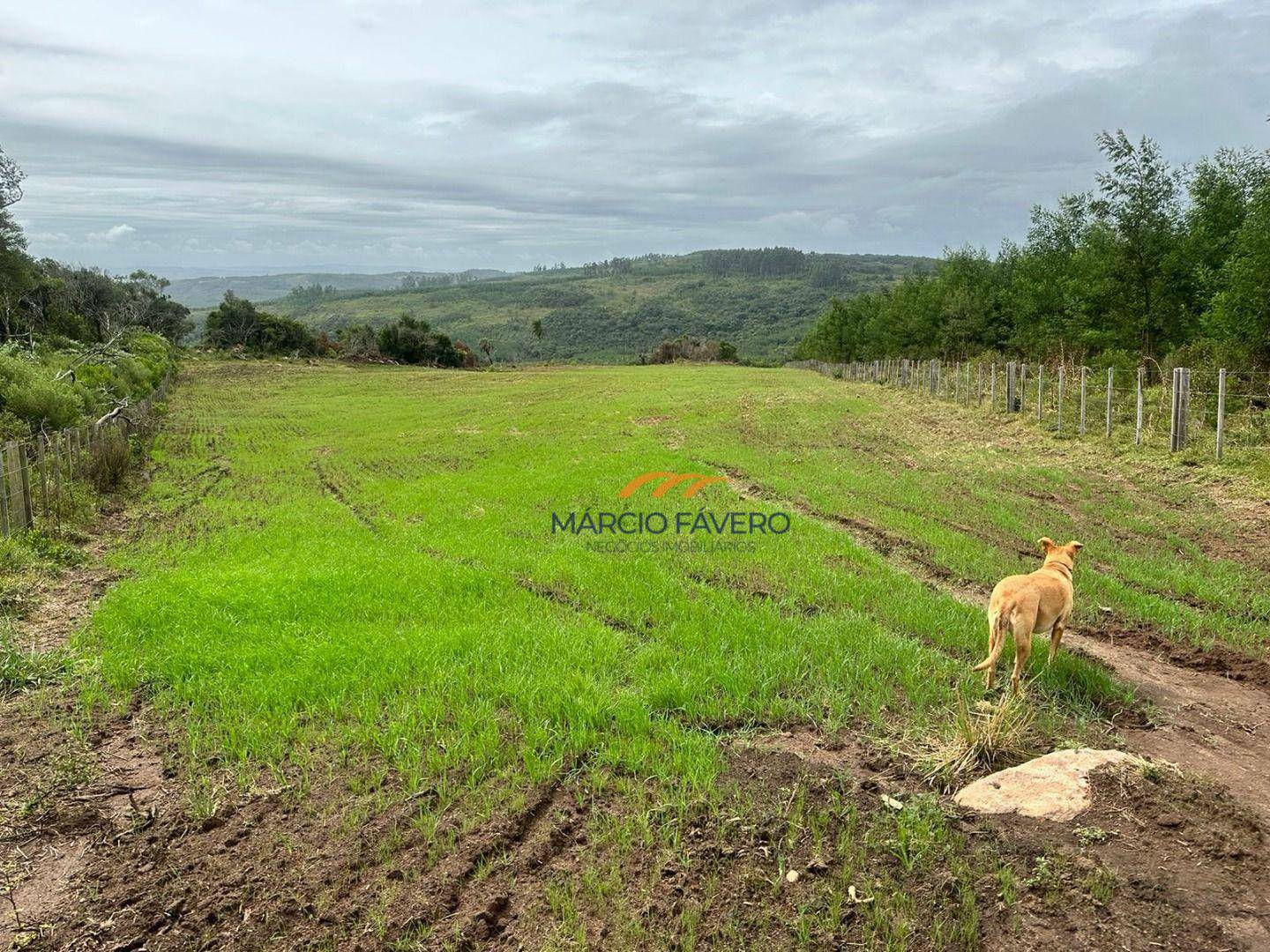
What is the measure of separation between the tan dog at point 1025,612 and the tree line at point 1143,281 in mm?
19567

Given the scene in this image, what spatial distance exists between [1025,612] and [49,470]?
1729cm

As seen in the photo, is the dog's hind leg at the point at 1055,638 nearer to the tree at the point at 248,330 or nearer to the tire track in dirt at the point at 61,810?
the tire track in dirt at the point at 61,810

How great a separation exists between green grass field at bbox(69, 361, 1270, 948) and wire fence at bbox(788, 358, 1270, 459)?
7.63 ft

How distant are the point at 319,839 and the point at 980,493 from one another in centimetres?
1347

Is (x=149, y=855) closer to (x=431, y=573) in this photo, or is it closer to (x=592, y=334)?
(x=431, y=573)

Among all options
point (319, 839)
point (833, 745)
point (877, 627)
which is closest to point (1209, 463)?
point (877, 627)

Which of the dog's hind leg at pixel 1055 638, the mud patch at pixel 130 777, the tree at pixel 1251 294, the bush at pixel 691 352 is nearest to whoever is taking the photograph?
the mud patch at pixel 130 777

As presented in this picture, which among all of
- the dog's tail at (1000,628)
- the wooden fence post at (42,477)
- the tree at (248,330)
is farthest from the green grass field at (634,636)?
the tree at (248,330)

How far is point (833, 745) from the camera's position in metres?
5.46

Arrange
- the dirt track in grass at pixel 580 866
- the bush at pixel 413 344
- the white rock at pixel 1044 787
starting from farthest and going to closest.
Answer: the bush at pixel 413 344 → the white rock at pixel 1044 787 → the dirt track in grass at pixel 580 866

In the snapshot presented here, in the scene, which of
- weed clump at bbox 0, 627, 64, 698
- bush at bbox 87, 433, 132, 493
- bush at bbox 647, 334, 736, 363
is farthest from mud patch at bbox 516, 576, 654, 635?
bush at bbox 647, 334, 736, 363

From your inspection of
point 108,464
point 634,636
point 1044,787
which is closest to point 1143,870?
point 1044,787

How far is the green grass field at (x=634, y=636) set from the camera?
4.60 m

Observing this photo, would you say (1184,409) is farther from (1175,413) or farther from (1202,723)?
(1202,723)
